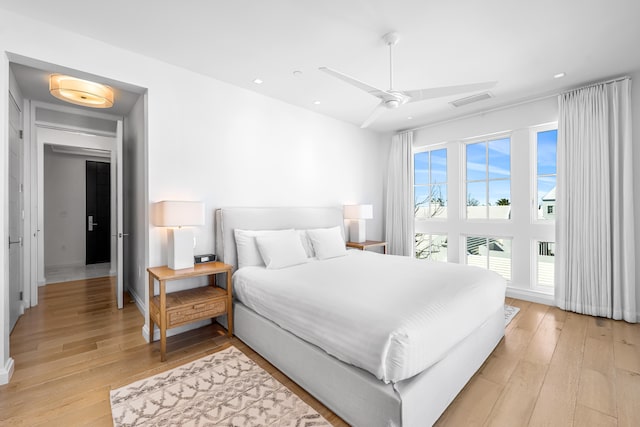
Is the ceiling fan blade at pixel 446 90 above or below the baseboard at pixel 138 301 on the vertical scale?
above

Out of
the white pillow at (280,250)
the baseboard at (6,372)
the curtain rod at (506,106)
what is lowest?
the baseboard at (6,372)

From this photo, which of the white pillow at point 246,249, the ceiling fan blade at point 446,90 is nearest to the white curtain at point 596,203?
the ceiling fan blade at point 446,90

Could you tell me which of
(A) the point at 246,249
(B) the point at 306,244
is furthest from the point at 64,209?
(B) the point at 306,244

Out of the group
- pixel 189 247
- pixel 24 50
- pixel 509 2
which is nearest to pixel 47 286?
pixel 189 247

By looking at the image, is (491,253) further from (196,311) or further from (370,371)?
(196,311)

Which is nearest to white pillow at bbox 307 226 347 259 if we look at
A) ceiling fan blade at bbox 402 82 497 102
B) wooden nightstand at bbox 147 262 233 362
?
wooden nightstand at bbox 147 262 233 362

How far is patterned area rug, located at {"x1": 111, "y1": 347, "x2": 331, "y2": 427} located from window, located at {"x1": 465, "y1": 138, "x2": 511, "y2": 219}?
153 inches

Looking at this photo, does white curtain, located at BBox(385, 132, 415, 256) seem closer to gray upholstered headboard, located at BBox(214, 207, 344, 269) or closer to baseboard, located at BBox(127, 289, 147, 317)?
gray upholstered headboard, located at BBox(214, 207, 344, 269)

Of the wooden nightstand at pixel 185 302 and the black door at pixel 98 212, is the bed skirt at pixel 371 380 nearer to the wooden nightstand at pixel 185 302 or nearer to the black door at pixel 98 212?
the wooden nightstand at pixel 185 302

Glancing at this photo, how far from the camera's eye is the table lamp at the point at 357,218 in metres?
4.49

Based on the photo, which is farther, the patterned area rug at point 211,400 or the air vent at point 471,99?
the air vent at point 471,99

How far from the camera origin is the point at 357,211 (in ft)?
14.8

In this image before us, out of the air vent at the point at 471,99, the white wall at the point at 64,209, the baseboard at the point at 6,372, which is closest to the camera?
the baseboard at the point at 6,372

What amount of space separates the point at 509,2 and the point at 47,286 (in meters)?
6.73
